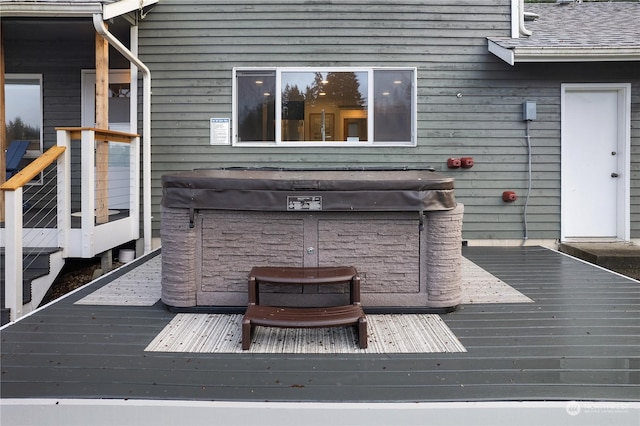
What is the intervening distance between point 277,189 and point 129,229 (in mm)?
3110

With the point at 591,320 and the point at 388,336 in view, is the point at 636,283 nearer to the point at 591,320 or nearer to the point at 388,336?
the point at 591,320

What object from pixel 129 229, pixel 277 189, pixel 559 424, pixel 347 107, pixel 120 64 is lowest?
pixel 559 424

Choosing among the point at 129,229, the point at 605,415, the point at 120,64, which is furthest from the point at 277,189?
the point at 120,64

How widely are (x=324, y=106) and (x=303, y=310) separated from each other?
3739 mm

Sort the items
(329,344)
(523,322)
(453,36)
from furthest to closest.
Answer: (453,36)
(523,322)
(329,344)

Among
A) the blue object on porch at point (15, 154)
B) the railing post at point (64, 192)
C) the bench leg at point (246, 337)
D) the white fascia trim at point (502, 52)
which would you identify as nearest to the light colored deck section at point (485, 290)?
the bench leg at point (246, 337)

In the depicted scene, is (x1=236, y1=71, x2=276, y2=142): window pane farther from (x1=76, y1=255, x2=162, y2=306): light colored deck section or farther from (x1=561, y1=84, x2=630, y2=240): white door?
(x1=561, y1=84, x2=630, y2=240): white door

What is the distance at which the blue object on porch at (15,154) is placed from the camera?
596 cm

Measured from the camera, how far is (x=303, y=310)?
9.27 ft

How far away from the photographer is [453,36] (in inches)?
236

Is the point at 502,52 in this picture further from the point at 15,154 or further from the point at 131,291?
the point at 15,154

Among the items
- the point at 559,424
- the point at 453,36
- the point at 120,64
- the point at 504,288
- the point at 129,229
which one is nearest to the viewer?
the point at 559,424

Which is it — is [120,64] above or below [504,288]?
above

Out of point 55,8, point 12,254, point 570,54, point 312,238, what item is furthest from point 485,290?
point 55,8
